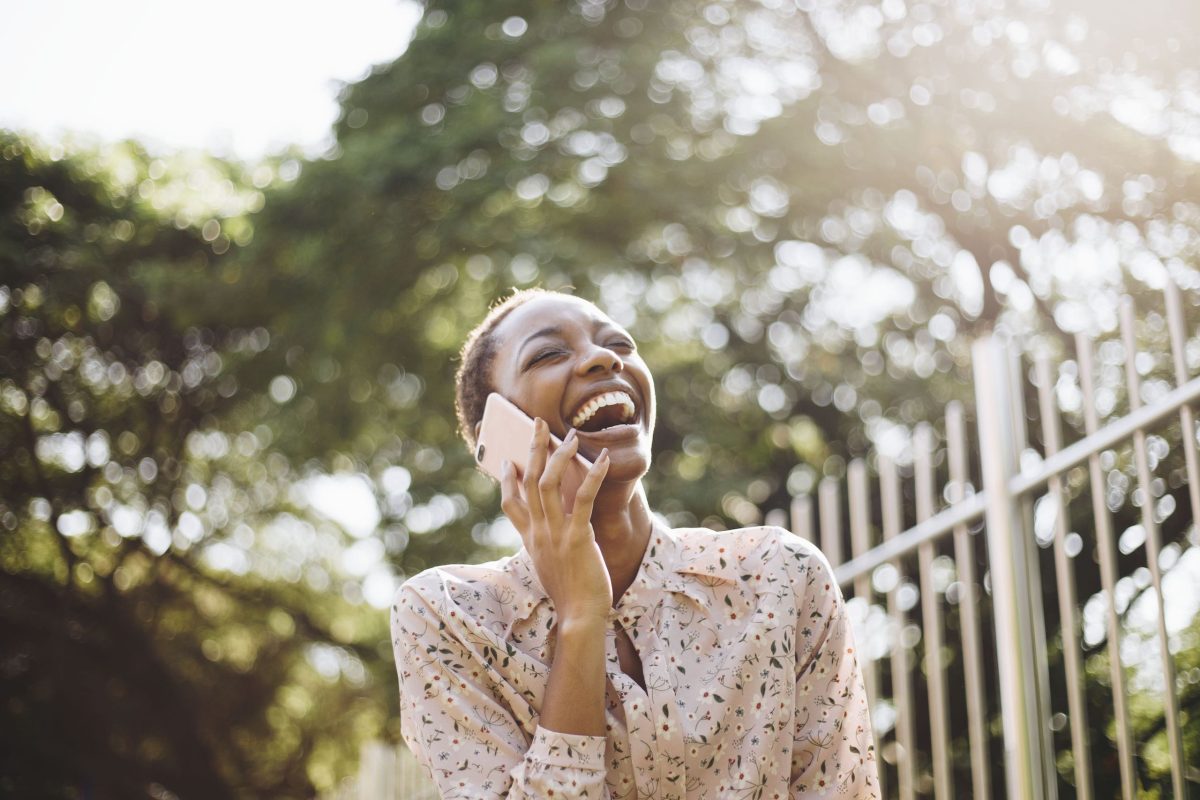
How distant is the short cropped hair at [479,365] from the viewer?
2646mm

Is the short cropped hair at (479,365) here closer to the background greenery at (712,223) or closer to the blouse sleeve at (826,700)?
the blouse sleeve at (826,700)

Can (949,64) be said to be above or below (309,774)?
above

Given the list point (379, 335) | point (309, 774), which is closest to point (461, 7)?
point (379, 335)

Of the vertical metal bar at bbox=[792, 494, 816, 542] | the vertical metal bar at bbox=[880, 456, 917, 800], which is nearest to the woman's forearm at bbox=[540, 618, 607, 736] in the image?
the vertical metal bar at bbox=[880, 456, 917, 800]

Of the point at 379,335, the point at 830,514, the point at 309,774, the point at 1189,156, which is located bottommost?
the point at 309,774

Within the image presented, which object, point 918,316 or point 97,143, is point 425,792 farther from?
point 97,143

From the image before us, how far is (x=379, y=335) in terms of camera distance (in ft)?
39.0

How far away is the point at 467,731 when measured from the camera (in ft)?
7.27

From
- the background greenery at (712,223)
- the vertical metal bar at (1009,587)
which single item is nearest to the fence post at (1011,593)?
the vertical metal bar at (1009,587)

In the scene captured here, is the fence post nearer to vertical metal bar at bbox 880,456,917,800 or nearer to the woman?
vertical metal bar at bbox 880,456,917,800


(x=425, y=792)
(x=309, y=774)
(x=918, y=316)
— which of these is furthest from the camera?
(x=309, y=774)

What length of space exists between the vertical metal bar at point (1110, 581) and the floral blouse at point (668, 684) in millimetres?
1093

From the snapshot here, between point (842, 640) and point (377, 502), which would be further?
Result: point (377, 502)

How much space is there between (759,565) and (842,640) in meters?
0.21
